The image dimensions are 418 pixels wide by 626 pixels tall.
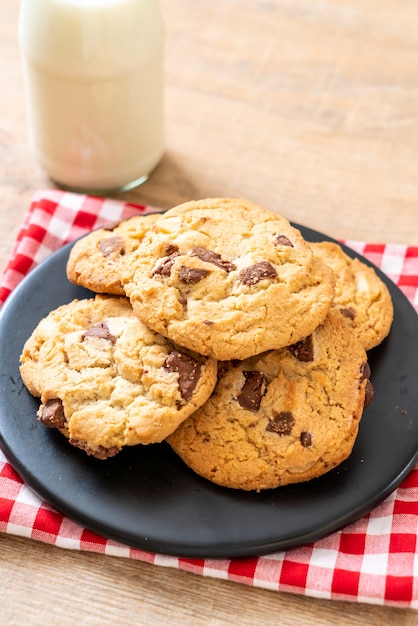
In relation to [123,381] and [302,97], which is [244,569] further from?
[302,97]

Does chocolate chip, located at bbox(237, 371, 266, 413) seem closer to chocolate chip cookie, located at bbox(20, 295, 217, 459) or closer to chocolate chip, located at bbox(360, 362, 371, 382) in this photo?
chocolate chip cookie, located at bbox(20, 295, 217, 459)

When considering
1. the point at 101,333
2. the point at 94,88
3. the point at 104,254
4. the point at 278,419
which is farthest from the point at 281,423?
the point at 94,88

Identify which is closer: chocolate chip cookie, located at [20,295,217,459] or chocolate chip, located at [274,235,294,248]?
chocolate chip cookie, located at [20,295,217,459]

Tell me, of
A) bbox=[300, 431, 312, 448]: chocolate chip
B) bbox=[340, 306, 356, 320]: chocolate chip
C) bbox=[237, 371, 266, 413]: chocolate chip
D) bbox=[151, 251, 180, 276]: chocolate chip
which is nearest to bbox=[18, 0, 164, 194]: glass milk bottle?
bbox=[151, 251, 180, 276]: chocolate chip

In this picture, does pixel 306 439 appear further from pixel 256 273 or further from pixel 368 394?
pixel 256 273

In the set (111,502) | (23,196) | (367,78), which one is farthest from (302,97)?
(111,502)

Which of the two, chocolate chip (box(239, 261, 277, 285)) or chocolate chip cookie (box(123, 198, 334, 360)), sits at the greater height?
chocolate chip (box(239, 261, 277, 285))
